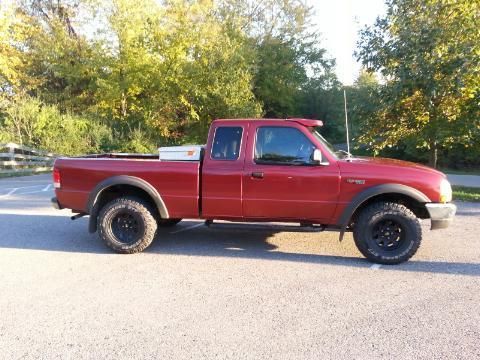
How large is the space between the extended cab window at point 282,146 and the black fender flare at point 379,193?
783mm

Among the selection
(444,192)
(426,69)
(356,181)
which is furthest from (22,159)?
(444,192)

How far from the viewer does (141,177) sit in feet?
19.2

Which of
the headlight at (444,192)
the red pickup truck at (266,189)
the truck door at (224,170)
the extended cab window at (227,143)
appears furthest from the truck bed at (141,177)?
the headlight at (444,192)

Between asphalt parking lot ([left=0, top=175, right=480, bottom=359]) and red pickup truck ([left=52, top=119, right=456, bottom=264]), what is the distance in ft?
1.19

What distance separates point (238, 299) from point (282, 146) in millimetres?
2266

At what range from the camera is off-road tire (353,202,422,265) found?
5277 millimetres

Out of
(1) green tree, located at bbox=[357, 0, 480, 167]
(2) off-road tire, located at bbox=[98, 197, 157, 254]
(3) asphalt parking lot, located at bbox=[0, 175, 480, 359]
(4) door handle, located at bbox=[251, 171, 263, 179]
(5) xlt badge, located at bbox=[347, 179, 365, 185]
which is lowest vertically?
(3) asphalt parking lot, located at bbox=[0, 175, 480, 359]

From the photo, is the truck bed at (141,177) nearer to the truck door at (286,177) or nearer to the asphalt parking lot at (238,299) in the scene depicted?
the asphalt parking lot at (238,299)

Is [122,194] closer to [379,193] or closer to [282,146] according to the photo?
[282,146]

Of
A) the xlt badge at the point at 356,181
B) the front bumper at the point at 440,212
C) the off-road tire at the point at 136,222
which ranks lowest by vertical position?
the off-road tire at the point at 136,222

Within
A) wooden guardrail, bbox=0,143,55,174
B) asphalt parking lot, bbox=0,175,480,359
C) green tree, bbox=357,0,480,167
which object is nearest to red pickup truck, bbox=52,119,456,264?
asphalt parking lot, bbox=0,175,480,359

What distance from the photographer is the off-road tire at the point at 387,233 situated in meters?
5.28

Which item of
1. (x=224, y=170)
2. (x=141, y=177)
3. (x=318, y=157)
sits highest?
(x=318, y=157)

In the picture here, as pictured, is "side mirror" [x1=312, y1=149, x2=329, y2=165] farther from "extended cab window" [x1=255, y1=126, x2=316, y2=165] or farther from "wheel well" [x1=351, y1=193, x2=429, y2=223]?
"wheel well" [x1=351, y1=193, x2=429, y2=223]
